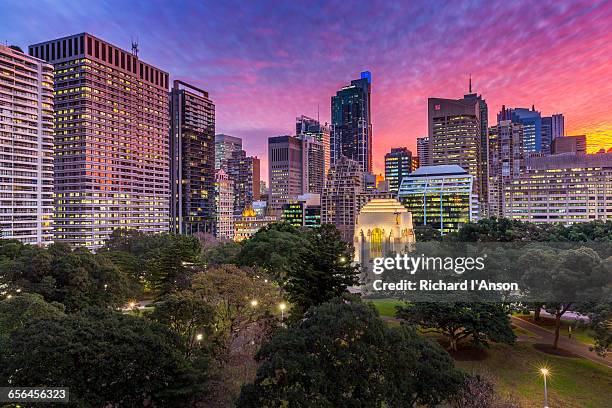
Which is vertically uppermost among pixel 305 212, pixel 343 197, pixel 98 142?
pixel 98 142

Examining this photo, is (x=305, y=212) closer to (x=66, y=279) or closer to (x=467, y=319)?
(x=66, y=279)

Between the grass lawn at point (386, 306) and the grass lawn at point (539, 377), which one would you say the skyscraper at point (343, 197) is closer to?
the grass lawn at point (386, 306)

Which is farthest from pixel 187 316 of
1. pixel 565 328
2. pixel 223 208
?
pixel 223 208

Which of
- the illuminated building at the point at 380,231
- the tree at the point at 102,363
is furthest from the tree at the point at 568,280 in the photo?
the illuminated building at the point at 380,231

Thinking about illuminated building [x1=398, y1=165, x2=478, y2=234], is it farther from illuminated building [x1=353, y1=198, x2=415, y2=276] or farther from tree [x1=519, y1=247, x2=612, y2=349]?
tree [x1=519, y1=247, x2=612, y2=349]

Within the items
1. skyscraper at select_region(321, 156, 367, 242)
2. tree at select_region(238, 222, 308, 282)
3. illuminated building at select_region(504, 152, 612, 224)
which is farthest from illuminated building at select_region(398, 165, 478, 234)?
tree at select_region(238, 222, 308, 282)
